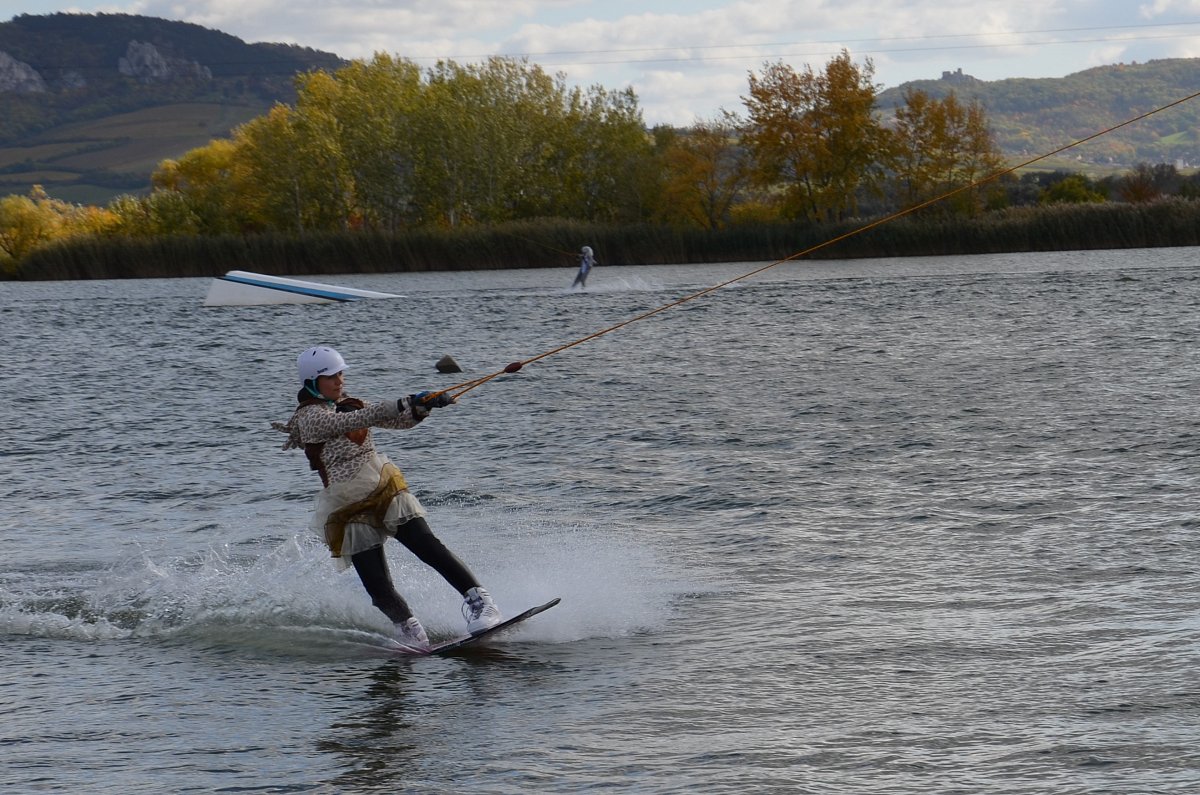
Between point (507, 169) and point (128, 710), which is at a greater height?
point (507, 169)

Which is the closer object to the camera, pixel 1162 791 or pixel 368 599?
pixel 1162 791

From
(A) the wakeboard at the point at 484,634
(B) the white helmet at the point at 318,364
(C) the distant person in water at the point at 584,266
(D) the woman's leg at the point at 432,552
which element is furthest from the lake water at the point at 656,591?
(C) the distant person in water at the point at 584,266

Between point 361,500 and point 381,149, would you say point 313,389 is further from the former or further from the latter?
point 381,149

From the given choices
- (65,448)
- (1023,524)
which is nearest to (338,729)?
(1023,524)

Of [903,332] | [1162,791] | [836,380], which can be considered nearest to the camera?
[1162,791]

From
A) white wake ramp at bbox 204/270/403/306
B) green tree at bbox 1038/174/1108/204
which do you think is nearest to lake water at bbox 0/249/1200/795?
white wake ramp at bbox 204/270/403/306

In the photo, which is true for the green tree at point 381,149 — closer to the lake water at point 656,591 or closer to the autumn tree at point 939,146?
the autumn tree at point 939,146

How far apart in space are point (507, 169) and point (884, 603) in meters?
74.6

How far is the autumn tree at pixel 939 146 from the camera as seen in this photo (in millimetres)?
73688

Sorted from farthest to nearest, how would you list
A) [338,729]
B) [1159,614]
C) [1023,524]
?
[1023,524]
[1159,614]
[338,729]

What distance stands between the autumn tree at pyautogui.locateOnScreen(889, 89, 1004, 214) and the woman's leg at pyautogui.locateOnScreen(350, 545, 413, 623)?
67374 millimetres

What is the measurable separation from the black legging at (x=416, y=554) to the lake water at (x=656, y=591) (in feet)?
1.03

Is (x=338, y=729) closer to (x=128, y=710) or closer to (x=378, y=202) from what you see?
(x=128, y=710)

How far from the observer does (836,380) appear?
22.2 m
